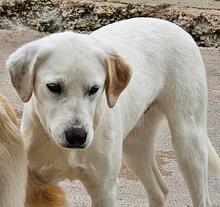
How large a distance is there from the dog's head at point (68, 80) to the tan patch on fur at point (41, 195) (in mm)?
389

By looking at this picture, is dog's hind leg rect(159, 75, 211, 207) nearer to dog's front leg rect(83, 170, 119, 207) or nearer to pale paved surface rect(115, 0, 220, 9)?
dog's front leg rect(83, 170, 119, 207)

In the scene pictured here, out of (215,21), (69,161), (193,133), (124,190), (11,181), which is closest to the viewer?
(11,181)

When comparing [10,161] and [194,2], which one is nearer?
[10,161]

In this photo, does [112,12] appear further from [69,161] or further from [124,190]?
[69,161]

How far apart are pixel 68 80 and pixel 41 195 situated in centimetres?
74

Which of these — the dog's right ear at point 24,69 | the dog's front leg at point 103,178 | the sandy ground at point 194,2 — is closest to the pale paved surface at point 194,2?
the sandy ground at point 194,2

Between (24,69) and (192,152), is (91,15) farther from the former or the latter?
(24,69)

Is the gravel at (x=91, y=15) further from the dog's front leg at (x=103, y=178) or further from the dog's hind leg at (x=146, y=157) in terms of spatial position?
the dog's front leg at (x=103, y=178)

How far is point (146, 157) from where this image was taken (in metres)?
4.62

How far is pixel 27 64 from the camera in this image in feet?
11.5

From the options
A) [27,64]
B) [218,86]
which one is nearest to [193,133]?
[27,64]

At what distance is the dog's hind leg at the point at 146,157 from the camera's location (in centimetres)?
451

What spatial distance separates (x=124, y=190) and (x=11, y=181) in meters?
1.68

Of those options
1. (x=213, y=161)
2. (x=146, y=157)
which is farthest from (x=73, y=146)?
(x=213, y=161)
